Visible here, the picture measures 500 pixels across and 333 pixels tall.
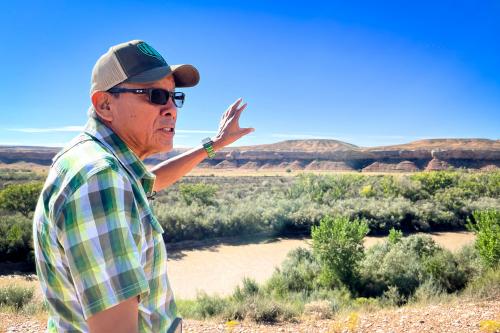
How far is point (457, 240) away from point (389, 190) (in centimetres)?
830

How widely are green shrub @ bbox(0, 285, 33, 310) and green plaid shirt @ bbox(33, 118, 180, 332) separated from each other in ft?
22.7

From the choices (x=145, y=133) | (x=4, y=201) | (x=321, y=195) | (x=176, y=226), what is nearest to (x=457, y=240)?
(x=321, y=195)

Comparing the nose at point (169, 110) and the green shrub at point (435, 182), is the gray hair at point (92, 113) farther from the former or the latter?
the green shrub at point (435, 182)

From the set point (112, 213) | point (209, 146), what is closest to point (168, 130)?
point (112, 213)

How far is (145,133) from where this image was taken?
1571mm

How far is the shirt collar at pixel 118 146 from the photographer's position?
1358 millimetres

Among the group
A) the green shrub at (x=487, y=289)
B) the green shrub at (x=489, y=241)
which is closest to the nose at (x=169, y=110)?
the green shrub at (x=487, y=289)

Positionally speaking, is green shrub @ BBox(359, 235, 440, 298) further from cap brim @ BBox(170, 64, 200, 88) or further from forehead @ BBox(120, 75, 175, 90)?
forehead @ BBox(120, 75, 175, 90)

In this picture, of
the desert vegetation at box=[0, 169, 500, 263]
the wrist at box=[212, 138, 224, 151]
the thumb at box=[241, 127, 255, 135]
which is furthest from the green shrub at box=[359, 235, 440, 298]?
the wrist at box=[212, 138, 224, 151]

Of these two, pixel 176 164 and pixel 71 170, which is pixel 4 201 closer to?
pixel 176 164

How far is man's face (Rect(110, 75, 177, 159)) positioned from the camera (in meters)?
1.48

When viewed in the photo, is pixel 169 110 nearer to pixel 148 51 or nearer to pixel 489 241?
pixel 148 51

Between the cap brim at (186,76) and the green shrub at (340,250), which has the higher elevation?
the cap brim at (186,76)

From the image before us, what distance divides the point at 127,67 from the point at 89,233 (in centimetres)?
70
